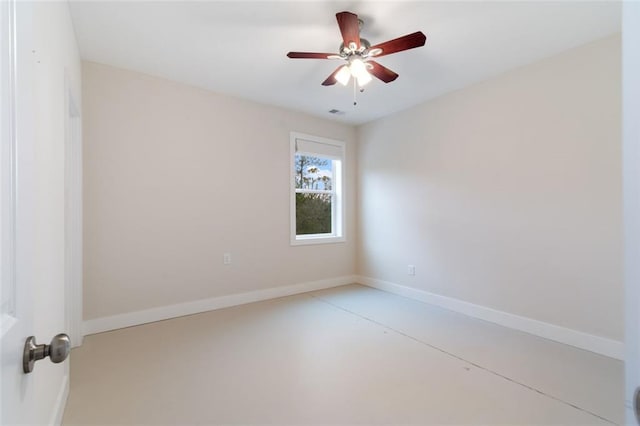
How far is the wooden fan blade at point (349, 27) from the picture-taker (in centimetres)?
190

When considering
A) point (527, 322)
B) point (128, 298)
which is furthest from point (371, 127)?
point (128, 298)

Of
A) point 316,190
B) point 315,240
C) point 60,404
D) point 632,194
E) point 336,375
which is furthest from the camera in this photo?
point 316,190

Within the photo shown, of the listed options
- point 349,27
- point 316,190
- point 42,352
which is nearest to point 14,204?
point 42,352

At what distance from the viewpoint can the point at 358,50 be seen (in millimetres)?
2156

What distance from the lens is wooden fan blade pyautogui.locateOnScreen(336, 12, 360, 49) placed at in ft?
6.22

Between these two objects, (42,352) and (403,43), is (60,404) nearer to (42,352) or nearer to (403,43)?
(42,352)

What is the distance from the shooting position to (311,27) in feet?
7.39

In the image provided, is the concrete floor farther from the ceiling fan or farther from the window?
the ceiling fan

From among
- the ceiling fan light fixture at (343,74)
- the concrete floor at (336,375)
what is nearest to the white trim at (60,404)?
the concrete floor at (336,375)

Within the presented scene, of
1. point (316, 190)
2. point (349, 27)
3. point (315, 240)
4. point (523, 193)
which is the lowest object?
point (315, 240)

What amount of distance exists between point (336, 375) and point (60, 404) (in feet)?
5.33

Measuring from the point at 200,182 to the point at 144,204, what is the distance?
24.1 inches

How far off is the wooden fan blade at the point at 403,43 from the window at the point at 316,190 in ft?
7.12

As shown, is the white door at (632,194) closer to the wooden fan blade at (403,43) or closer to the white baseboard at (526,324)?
the wooden fan blade at (403,43)
